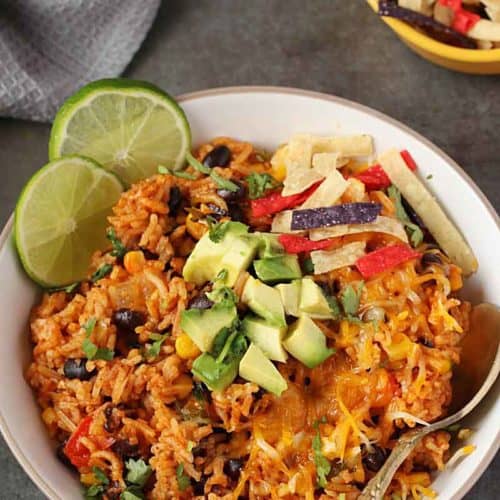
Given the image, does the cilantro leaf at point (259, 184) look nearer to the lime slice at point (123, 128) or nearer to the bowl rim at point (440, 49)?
the lime slice at point (123, 128)

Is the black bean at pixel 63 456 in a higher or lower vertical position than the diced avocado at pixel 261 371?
lower

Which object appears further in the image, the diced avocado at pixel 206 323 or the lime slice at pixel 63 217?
the lime slice at pixel 63 217

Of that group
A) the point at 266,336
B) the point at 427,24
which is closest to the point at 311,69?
the point at 427,24

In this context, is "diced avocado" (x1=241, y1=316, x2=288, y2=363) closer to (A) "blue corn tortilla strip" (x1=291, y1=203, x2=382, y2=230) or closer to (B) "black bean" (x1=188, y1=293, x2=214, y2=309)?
(B) "black bean" (x1=188, y1=293, x2=214, y2=309)

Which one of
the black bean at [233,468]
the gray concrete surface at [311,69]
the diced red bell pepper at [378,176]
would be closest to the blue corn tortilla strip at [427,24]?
the gray concrete surface at [311,69]

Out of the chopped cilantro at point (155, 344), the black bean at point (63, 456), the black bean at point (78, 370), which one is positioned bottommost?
the black bean at point (63, 456)

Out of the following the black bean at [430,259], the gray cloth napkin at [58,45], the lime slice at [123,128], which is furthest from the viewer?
the gray cloth napkin at [58,45]
